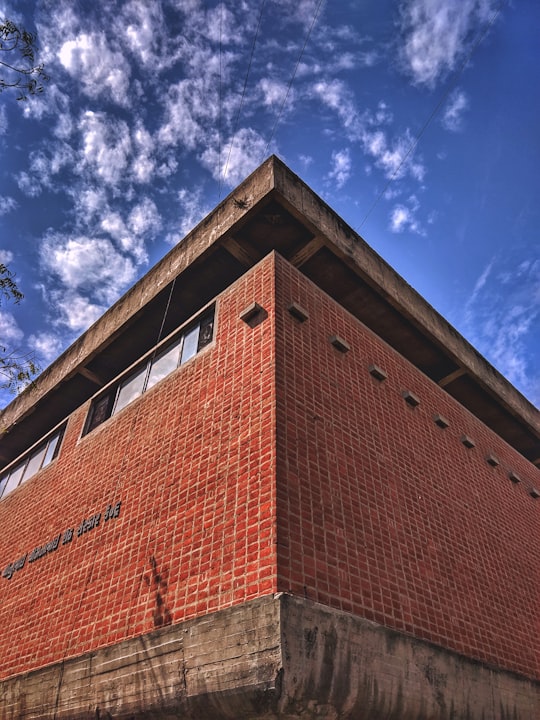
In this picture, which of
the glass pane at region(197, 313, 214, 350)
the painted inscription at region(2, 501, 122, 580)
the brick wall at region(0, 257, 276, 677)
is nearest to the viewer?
the brick wall at region(0, 257, 276, 677)

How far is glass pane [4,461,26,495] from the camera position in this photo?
1126 cm

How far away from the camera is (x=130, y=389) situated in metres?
8.99

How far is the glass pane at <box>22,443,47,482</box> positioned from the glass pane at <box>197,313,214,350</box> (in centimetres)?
556

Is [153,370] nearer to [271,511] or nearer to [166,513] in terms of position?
[166,513]

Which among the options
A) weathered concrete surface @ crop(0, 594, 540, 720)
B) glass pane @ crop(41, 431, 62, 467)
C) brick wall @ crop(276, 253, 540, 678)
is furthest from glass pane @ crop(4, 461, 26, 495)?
brick wall @ crop(276, 253, 540, 678)

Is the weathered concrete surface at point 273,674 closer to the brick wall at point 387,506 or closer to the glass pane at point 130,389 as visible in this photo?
the brick wall at point 387,506

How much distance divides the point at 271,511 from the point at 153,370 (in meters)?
→ 4.71

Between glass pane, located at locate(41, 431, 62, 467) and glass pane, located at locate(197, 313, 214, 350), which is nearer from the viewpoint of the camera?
glass pane, located at locate(197, 313, 214, 350)

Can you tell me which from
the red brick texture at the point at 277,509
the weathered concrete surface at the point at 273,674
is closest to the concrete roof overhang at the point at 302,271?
the red brick texture at the point at 277,509

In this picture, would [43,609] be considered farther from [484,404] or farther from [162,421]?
[484,404]

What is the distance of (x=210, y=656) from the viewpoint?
4.19 metres

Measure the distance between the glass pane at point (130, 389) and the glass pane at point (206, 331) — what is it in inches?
64.4

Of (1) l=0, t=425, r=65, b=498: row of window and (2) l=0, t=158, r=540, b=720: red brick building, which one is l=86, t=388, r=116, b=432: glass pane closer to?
(2) l=0, t=158, r=540, b=720: red brick building

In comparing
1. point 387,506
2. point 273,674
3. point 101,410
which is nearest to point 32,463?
point 101,410
